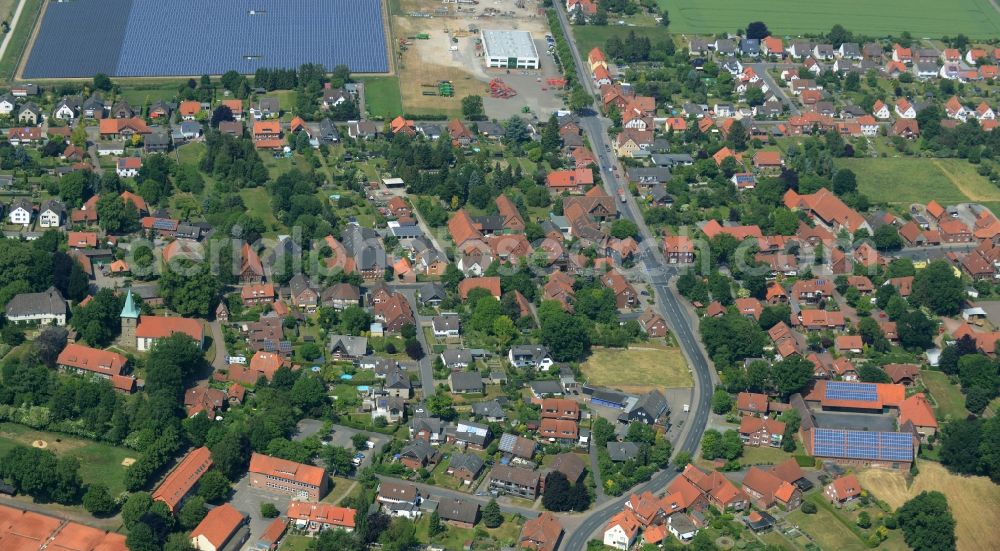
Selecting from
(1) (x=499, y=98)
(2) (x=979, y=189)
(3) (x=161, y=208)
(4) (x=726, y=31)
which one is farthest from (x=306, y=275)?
(4) (x=726, y=31)

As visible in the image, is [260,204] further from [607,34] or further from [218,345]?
[607,34]

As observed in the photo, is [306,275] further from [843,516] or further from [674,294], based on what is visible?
[843,516]

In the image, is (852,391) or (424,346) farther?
(424,346)

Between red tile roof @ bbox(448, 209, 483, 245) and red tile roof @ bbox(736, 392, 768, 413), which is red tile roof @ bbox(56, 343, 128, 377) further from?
red tile roof @ bbox(736, 392, 768, 413)

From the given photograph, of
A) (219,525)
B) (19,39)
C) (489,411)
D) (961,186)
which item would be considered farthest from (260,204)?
(961,186)

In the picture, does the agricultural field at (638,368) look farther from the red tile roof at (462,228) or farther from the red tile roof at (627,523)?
the red tile roof at (462,228)

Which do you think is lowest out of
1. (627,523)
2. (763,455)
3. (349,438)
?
(763,455)
